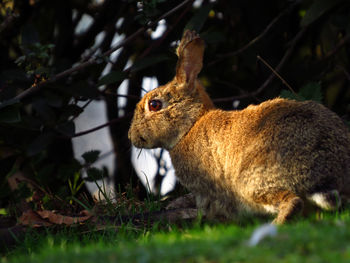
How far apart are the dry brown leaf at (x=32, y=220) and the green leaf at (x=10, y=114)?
99 cm

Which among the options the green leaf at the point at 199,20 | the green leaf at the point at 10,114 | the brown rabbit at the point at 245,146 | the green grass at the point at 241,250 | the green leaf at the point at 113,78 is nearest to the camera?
the green grass at the point at 241,250

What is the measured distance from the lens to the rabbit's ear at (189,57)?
490cm

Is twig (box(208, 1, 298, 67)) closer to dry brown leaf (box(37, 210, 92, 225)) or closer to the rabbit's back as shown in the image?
the rabbit's back

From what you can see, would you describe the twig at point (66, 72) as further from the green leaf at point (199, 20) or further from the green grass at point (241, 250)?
the green grass at point (241, 250)

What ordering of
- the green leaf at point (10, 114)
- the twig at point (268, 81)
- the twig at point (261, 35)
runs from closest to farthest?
the green leaf at point (10, 114) → the twig at point (268, 81) → the twig at point (261, 35)

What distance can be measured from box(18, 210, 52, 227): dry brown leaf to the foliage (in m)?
1.00

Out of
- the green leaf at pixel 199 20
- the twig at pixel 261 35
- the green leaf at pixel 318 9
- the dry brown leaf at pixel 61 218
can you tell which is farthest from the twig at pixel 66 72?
the green leaf at pixel 318 9

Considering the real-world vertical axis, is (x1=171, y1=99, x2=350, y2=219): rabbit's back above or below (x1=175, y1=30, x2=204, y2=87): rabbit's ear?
below

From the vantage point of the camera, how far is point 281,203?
369cm

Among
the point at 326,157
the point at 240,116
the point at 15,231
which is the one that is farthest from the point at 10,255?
the point at 326,157

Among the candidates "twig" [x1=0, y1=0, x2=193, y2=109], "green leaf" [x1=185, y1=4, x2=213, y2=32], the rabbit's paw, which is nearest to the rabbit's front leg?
the rabbit's paw

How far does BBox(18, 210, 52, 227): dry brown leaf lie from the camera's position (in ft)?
14.1

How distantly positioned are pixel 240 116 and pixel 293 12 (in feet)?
10.1

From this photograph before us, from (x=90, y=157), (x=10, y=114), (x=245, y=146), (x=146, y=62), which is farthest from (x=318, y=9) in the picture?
(x=10, y=114)
